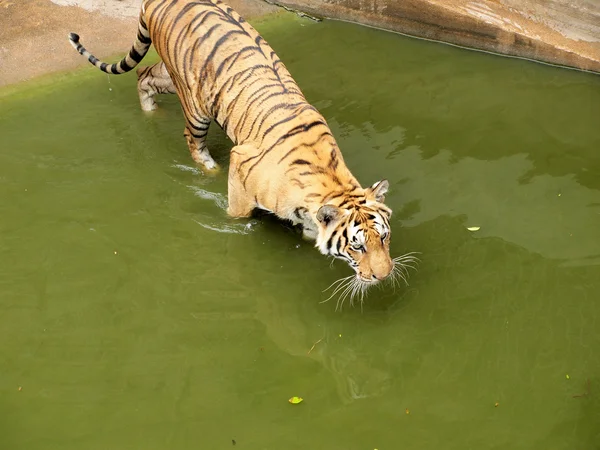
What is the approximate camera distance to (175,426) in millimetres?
2738

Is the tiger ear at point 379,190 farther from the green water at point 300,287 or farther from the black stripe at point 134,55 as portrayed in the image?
the black stripe at point 134,55

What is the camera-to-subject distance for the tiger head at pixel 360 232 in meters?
2.95

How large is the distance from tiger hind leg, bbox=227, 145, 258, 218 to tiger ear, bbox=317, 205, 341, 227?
53cm

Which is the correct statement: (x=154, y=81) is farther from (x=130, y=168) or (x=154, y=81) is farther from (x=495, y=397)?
(x=495, y=397)

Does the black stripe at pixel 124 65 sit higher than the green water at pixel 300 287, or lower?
higher

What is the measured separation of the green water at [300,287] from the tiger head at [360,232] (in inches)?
12.4

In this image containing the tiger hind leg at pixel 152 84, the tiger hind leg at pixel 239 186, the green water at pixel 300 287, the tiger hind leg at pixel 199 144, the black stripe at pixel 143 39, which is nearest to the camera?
the green water at pixel 300 287

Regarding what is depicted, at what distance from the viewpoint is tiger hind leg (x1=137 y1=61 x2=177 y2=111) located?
426 centimetres

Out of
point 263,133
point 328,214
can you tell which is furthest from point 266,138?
point 328,214

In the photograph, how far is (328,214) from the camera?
9.77 ft

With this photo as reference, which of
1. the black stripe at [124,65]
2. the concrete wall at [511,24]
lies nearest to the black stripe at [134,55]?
the black stripe at [124,65]

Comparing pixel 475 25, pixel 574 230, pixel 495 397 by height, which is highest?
pixel 475 25

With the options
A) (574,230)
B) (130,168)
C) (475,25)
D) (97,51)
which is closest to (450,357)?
(574,230)

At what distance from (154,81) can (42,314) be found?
1.78 metres
